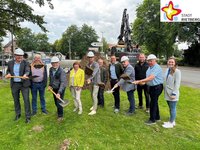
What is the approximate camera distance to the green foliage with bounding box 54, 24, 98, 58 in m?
81.9

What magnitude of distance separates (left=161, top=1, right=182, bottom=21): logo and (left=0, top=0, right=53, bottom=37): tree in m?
13.3

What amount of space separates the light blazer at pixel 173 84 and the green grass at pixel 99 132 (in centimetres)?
95

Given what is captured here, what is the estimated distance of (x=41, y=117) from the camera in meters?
7.13

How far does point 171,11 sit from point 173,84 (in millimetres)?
23116

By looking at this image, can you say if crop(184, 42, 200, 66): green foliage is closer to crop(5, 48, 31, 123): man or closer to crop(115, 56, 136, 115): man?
crop(115, 56, 136, 115): man

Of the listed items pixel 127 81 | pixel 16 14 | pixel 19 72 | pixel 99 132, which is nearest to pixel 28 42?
pixel 16 14

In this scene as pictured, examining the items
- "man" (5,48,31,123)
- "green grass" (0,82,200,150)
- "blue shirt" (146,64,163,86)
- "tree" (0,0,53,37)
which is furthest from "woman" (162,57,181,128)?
"tree" (0,0,53,37)

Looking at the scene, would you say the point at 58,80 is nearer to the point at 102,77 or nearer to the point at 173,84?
the point at 102,77

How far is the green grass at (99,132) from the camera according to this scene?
5.65m

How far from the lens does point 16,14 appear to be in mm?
17641

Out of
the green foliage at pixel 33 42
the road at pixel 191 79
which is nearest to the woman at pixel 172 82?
the road at pixel 191 79

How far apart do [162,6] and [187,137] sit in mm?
21170

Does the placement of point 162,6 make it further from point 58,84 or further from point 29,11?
point 58,84

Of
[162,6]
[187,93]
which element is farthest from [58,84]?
[162,6]
